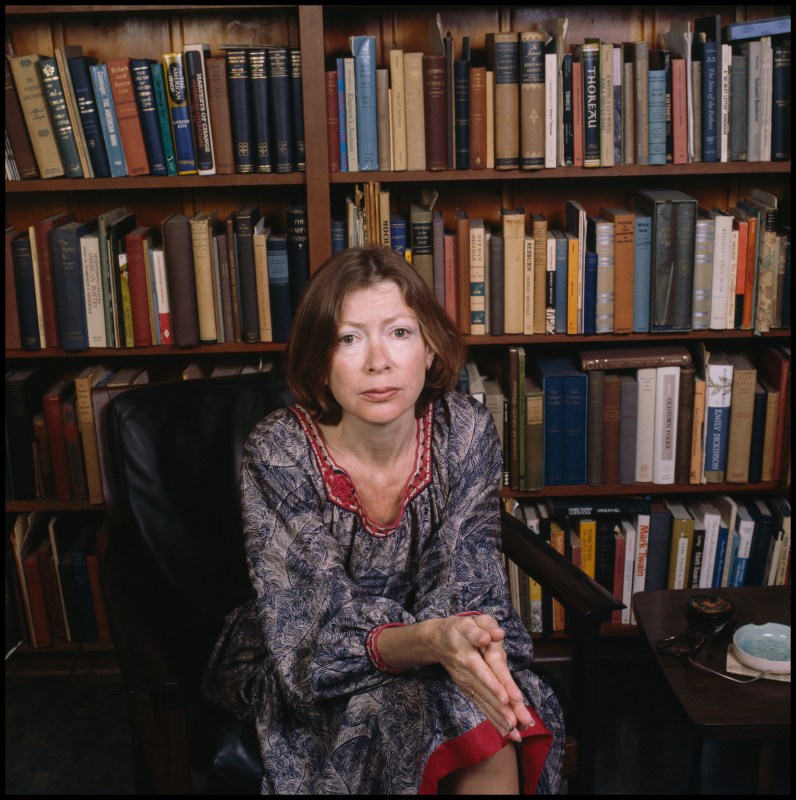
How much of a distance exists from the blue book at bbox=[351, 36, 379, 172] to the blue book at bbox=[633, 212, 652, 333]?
0.65m

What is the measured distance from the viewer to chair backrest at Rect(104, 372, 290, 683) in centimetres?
175

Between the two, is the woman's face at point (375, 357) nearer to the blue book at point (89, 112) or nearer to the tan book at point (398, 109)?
the tan book at point (398, 109)

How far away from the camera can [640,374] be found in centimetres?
240

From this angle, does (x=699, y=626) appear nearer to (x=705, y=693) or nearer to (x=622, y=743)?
(x=705, y=693)

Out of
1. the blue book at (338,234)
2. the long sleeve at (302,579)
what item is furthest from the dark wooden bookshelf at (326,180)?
the long sleeve at (302,579)

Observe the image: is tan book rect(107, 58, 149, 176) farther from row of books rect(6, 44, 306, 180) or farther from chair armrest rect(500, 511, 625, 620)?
chair armrest rect(500, 511, 625, 620)

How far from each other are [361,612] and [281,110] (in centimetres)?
128

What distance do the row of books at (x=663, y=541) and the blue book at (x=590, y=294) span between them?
50 centimetres

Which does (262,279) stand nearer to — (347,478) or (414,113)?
(414,113)

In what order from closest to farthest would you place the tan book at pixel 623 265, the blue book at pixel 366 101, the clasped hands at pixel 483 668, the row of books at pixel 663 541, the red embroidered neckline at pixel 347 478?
the clasped hands at pixel 483 668 → the red embroidered neckline at pixel 347 478 → the blue book at pixel 366 101 → the tan book at pixel 623 265 → the row of books at pixel 663 541

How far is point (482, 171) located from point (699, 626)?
3.73 ft

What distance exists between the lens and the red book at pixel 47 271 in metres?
2.29

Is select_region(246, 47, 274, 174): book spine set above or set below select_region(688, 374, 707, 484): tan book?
above

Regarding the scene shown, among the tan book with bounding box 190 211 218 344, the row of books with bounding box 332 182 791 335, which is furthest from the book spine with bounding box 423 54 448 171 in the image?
the tan book with bounding box 190 211 218 344
